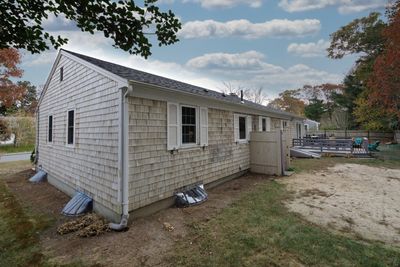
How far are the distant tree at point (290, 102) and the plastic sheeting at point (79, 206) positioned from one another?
4096 centimetres

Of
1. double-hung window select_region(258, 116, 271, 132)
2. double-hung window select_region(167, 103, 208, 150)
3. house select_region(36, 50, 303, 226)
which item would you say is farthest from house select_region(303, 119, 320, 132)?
double-hung window select_region(167, 103, 208, 150)

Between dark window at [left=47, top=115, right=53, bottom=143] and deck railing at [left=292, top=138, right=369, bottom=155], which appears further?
deck railing at [left=292, top=138, right=369, bottom=155]

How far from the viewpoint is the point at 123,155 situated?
4.37m

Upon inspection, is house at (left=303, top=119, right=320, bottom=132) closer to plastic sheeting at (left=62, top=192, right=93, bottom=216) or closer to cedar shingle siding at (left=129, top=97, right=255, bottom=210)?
cedar shingle siding at (left=129, top=97, right=255, bottom=210)

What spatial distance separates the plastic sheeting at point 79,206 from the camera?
5105 millimetres

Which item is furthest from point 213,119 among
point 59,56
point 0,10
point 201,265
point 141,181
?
point 59,56

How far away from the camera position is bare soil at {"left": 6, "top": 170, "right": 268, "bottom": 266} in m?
3.26

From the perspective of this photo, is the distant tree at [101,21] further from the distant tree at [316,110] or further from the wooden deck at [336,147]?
the distant tree at [316,110]

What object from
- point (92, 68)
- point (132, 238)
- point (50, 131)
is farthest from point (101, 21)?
point (50, 131)

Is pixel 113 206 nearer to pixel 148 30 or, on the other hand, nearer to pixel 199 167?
pixel 199 167

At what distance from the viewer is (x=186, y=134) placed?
6.10 meters

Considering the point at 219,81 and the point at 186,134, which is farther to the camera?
the point at 219,81

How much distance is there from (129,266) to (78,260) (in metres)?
0.87

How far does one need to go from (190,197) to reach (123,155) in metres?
2.23
